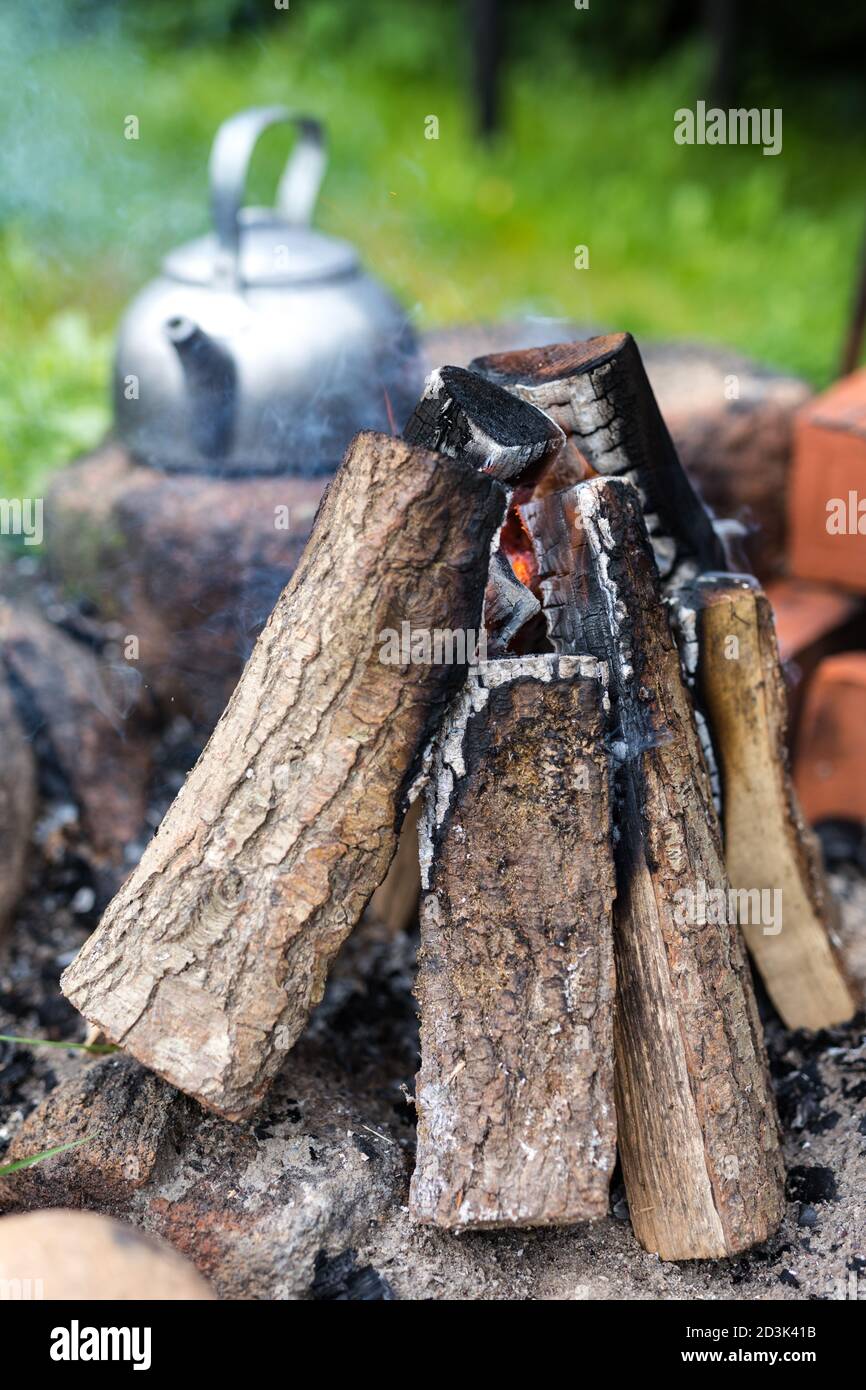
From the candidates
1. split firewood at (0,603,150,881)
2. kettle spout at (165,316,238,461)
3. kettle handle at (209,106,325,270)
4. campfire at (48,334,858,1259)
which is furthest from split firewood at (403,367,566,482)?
split firewood at (0,603,150,881)

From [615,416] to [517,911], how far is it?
0.90 m

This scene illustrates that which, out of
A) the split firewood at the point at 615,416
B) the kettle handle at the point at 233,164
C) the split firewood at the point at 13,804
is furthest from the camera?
the kettle handle at the point at 233,164

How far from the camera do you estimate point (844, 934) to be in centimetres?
268

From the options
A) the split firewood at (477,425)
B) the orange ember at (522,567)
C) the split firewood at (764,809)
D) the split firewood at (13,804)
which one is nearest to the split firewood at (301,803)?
the split firewood at (477,425)

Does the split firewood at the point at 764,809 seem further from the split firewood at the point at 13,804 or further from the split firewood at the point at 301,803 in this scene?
the split firewood at the point at 13,804

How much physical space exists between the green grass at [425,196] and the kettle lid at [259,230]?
0.41 metres

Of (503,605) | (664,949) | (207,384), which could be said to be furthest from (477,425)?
(207,384)

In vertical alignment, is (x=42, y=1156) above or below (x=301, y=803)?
below

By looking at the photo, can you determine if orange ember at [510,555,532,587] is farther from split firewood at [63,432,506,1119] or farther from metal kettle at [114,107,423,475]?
metal kettle at [114,107,423,475]

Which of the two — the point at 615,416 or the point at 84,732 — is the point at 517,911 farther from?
the point at 84,732

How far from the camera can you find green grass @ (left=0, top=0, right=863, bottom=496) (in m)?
4.52

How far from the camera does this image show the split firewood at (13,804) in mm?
2686

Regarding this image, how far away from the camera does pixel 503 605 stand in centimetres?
196
